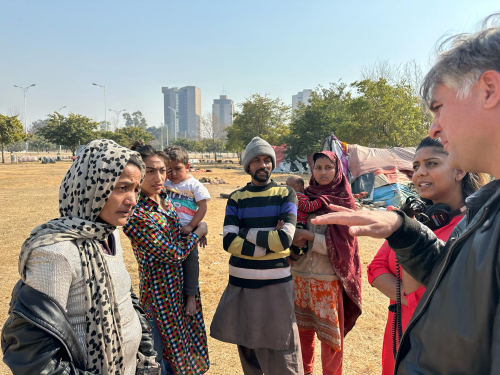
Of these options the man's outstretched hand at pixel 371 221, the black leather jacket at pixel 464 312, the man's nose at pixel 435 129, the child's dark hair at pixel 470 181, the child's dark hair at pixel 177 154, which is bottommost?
the black leather jacket at pixel 464 312

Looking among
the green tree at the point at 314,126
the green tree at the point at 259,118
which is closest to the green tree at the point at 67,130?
the green tree at the point at 259,118

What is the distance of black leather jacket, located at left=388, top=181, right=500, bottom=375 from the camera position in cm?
85

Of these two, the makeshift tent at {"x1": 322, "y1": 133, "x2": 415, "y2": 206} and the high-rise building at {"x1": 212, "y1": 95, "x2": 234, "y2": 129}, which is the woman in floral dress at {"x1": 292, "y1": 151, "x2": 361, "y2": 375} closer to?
the makeshift tent at {"x1": 322, "y1": 133, "x2": 415, "y2": 206}

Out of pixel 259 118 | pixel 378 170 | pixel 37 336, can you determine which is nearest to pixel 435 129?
pixel 37 336

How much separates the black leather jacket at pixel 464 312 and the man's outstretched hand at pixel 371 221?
0.27 metres

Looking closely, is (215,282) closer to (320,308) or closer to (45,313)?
(320,308)

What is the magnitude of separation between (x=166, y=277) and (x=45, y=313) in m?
1.26

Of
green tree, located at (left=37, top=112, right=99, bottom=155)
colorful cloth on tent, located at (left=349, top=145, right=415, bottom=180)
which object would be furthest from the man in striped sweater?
green tree, located at (left=37, top=112, right=99, bottom=155)

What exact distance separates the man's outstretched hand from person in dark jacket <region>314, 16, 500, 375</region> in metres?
0.26

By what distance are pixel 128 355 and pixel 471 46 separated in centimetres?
204

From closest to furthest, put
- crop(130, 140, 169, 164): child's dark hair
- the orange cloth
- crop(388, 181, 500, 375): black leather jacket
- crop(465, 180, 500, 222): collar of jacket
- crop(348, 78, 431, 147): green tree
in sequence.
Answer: crop(388, 181, 500, 375): black leather jacket, crop(465, 180, 500, 222): collar of jacket, crop(130, 140, 169, 164): child's dark hair, the orange cloth, crop(348, 78, 431, 147): green tree

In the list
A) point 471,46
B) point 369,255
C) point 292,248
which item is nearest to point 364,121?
point 369,255

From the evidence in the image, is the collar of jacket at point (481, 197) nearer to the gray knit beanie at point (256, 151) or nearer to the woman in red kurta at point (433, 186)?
the woman in red kurta at point (433, 186)

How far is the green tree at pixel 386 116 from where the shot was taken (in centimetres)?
1992
